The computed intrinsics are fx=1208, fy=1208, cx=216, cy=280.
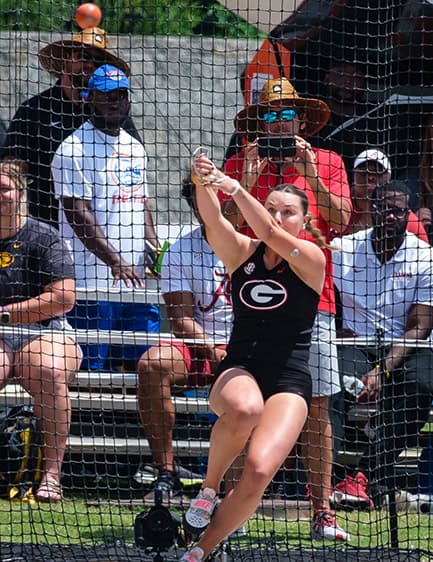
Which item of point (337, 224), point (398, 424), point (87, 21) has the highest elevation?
point (87, 21)

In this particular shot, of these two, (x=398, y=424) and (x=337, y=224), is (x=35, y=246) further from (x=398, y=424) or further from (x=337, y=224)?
(x=398, y=424)

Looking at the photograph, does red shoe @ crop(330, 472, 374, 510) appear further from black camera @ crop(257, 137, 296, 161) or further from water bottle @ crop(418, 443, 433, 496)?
black camera @ crop(257, 137, 296, 161)

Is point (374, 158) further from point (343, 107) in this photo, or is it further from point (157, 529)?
point (157, 529)

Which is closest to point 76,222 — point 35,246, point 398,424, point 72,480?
point 35,246

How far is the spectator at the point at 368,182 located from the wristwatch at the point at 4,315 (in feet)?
6.85

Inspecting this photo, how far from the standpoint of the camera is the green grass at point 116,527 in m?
6.07

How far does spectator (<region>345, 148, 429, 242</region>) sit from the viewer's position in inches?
280

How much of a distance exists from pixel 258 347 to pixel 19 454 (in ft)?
5.98

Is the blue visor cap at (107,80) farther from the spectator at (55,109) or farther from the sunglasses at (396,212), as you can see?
the sunglasses at (396,212)

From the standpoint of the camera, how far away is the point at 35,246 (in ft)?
21.6

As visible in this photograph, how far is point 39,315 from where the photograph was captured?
6.43 m

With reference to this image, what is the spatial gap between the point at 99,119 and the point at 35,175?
1.86 feet

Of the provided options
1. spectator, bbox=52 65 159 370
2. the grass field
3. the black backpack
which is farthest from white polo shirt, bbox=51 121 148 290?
the grass field

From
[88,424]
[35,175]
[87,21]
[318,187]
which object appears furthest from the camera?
[87,21]
